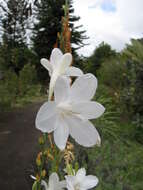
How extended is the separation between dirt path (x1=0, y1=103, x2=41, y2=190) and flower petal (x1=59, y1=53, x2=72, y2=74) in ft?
4.36

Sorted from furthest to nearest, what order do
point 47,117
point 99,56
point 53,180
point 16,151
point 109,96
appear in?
1. point 99,56
2. point 109,96
3. point 16,151
4. point 53,180
5. point 47,117

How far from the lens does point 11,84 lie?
941 cm

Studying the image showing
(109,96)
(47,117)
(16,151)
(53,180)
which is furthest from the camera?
(109,96)

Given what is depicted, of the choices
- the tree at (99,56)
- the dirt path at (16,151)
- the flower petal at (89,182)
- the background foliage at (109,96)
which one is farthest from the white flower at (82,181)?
the tree at (99,56)

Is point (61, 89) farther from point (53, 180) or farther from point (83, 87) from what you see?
point (53, 180)

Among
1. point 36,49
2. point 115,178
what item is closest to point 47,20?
point 36,49

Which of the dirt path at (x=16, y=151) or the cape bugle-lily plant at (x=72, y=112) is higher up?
the cape bugle-lily plant at (x=72, y=112)

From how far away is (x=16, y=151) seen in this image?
421 cm

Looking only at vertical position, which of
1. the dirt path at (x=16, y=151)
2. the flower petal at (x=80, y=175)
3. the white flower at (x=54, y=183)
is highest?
the white flower at (x=54, y=183)

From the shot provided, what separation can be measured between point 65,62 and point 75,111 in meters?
0.10

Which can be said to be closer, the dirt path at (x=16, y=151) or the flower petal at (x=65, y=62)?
the flower petal at (x=65, y=62)

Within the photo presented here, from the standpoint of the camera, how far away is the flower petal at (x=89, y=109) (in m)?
0.46

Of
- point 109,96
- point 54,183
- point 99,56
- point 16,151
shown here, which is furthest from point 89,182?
point 99,56

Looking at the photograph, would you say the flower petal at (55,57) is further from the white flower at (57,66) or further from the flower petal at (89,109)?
the flower petal at (89,109)
